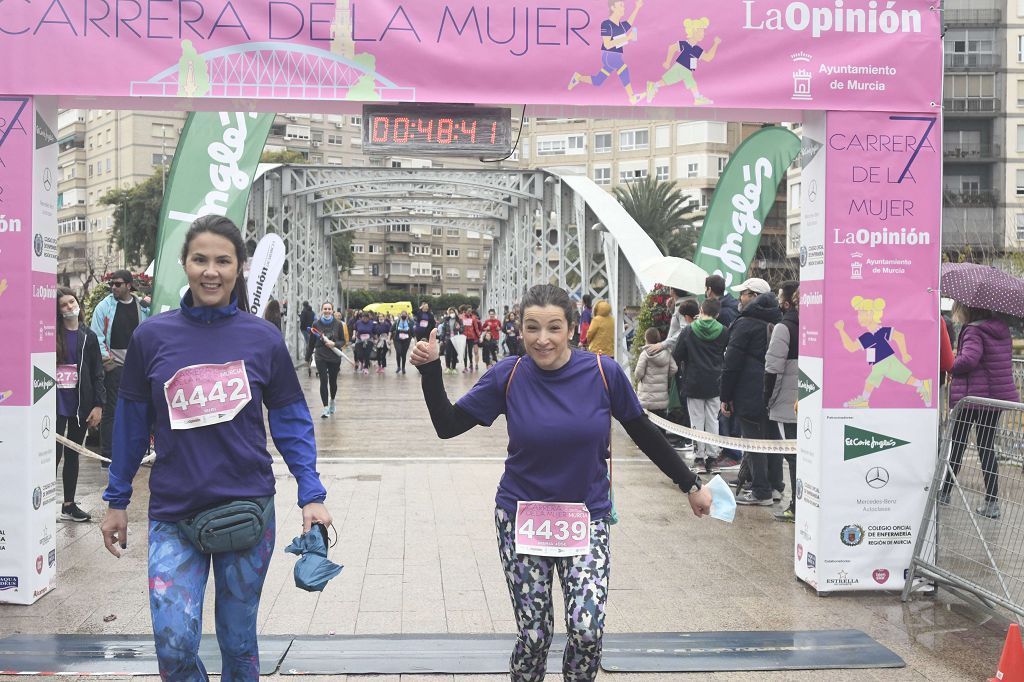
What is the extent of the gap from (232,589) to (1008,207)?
66.3m

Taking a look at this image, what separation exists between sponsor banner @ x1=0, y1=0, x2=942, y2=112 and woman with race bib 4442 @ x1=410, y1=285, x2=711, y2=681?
2789mm

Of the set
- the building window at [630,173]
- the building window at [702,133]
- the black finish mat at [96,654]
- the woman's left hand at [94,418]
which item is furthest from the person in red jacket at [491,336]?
the building window at [630,173]

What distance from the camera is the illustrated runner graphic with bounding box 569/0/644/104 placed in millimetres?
6473

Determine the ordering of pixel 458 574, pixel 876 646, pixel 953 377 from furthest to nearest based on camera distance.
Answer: pixel 953 377, pixel 458 574, pixel 876 646

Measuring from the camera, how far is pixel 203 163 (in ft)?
38.3

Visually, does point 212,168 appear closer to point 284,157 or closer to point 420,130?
point 420,130

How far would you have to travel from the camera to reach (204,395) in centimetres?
357

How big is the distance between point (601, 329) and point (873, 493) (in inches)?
330

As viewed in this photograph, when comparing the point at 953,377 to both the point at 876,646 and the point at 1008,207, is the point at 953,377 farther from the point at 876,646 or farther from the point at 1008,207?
the point at 1008,207

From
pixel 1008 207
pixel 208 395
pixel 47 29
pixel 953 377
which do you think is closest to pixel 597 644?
pixel 208 395

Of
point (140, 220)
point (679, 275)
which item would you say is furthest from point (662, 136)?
point (679, 275)

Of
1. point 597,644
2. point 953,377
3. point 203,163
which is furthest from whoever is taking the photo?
point 203,163

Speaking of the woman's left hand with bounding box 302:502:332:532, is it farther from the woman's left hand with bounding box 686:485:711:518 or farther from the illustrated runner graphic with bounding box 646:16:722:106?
the illustrated runner graphic with bounding box 646:16:722:106

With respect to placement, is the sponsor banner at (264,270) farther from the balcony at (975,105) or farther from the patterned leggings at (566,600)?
the balcony at (975,105)
